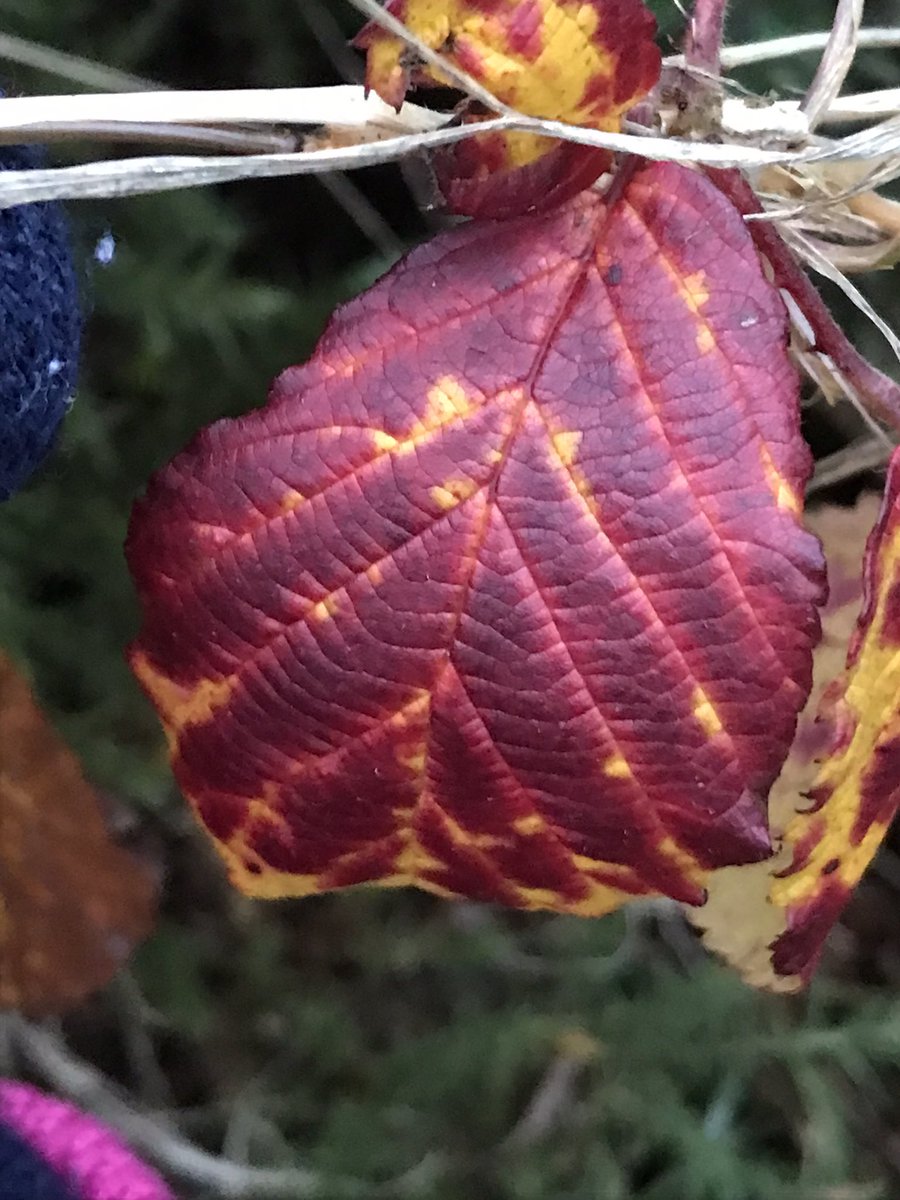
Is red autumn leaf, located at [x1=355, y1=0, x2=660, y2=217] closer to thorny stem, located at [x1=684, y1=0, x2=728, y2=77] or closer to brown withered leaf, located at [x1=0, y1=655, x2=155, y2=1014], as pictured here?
thorny stem, located at [x1=684, y1=0, x2=728, y2=77]

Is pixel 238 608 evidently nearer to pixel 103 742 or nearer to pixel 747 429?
pixel 747 429

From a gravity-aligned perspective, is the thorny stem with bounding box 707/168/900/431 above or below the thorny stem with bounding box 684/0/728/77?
below

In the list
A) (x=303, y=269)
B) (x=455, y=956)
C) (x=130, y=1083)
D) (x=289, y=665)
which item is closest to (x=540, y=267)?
(x=289, y=665)

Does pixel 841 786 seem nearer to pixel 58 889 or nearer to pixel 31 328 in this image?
pixel 31 328

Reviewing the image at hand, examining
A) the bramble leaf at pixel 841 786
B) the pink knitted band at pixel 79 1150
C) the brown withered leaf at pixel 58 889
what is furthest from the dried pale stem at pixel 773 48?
the pink knitted band at pixel 79 1150

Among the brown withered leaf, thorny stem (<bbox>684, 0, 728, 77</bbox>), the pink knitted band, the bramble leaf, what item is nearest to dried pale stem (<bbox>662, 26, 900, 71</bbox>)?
thorny stem (<bbox>684, 0, 728, 77</bbox>)

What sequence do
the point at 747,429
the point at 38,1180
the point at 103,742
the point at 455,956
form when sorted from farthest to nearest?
1. the point at 455,956
2. the point at 103,742
3. the point at 38,1180
4. the point at 747,429
